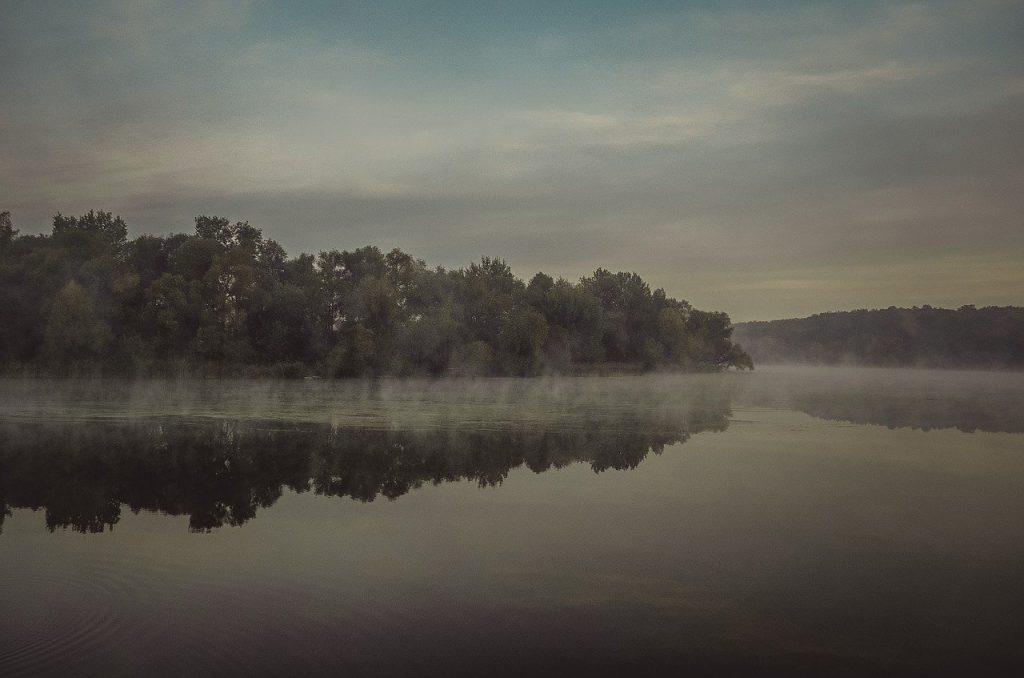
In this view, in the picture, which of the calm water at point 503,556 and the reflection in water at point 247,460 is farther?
the reflection in water at point 247,460

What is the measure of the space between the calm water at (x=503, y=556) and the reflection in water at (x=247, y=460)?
14 cm

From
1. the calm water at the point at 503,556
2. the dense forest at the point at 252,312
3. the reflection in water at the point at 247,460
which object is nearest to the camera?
the calm water at the point at 503,556

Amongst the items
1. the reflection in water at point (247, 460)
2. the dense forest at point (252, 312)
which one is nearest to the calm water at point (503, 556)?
the reflection in water at point (247, 460)

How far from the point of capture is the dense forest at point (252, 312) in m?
73.4

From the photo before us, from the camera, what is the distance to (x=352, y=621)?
9.17 metres

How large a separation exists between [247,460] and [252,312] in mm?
61912

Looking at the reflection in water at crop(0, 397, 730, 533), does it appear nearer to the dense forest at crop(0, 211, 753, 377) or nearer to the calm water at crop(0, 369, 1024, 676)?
the calm water at crop(0, 369, 1024, 676)

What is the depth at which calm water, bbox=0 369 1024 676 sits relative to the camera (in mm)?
8336

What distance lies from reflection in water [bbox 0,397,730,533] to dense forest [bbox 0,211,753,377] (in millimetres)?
47071

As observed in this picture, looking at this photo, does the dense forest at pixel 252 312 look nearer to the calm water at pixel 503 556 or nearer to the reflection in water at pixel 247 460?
the reflection in water at pixel 247 460

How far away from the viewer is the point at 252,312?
263 feet

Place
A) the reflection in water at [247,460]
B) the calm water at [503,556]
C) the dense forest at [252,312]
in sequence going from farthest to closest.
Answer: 1. the dense forest at [252,312]
2. the reflection in water at [247,460]
3. the calm water at [503,556]

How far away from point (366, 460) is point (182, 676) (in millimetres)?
15051

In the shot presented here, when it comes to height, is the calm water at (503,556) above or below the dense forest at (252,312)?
below
